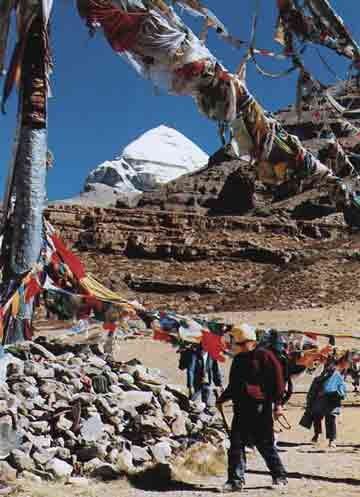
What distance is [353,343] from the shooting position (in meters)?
22.7

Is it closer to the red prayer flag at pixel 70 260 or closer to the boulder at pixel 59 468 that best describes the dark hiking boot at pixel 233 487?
the boulder at pixel 59 468

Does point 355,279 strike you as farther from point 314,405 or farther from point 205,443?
point 205,443

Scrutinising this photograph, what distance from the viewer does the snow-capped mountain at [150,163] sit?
503 ft

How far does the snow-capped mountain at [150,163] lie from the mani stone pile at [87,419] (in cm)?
13156

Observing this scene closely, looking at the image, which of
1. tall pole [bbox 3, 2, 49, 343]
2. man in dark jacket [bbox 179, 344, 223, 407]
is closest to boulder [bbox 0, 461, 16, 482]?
tall pole [bbox 3, 2, 49, 343]

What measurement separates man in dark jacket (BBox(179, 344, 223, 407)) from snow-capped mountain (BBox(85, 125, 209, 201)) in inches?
5036

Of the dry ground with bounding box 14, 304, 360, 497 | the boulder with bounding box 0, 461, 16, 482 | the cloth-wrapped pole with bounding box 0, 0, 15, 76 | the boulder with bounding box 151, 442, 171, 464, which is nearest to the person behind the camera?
the boulder with bounding box 0, 461, 16, 482

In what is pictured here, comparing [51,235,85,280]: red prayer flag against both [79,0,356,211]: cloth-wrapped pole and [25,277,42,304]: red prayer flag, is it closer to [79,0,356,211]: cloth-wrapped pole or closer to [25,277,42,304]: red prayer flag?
[25,277,42,304]: red prayer flag

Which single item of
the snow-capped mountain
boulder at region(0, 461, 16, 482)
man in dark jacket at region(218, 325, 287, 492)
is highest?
the snow-capped mountain

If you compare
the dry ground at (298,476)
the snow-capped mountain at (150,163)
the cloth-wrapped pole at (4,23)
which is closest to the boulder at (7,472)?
the dry ground at (298,476)

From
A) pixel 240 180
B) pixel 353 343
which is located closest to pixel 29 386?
pixel 353 343

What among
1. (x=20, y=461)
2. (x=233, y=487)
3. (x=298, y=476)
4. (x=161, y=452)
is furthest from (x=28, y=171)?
(x=298, y=476)

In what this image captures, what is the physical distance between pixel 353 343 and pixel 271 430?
17.9m

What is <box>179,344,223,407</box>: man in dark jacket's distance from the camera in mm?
10828
